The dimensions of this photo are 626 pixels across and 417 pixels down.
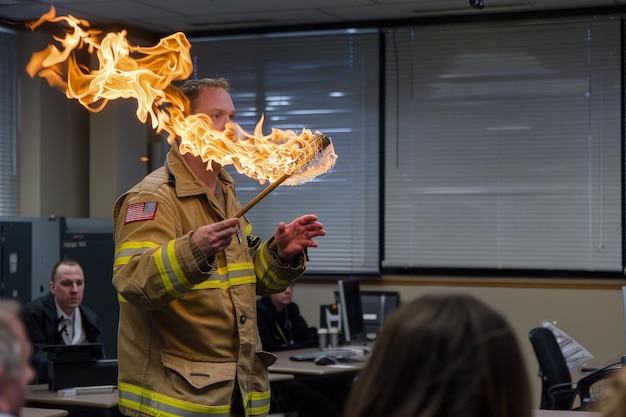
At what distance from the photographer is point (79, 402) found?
4945 millimetres

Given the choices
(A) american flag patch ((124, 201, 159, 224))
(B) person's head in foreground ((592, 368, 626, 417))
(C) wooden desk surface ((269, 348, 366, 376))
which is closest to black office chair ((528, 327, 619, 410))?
(C) wooden desk surface ((269, 348, 366, 376))

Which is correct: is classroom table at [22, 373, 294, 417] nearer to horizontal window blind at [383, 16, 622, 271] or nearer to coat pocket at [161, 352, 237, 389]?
coat pocket at [161, 352, 237, 389]

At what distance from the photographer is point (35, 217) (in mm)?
7766

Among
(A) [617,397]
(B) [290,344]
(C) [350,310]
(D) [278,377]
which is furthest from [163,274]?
(B) [290,344]

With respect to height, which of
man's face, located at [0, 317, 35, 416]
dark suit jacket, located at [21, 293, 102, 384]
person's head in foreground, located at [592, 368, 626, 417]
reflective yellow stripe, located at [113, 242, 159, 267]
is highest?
reflective yellow stripe, located at [113, 242, 159, 267]

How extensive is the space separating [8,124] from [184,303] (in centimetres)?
571

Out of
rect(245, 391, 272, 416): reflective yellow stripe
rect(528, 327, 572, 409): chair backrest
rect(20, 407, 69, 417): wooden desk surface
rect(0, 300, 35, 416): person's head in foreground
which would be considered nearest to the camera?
rect(0, 300, 35, 416): person's head in foreground

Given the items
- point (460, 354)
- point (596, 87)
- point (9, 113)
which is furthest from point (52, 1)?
point (460, 354)

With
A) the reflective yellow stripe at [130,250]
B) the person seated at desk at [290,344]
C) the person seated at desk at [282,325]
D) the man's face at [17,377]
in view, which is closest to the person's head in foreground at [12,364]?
the man's face at [17,377]

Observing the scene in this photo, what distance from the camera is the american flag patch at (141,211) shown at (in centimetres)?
296

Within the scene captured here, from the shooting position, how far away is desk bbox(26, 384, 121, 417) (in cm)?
492

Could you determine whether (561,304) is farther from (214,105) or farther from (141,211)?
(141,211)

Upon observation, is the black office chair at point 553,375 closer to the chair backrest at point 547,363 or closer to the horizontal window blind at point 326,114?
the chair backrest at point 547,363

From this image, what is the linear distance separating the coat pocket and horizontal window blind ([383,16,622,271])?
17.5 ft
